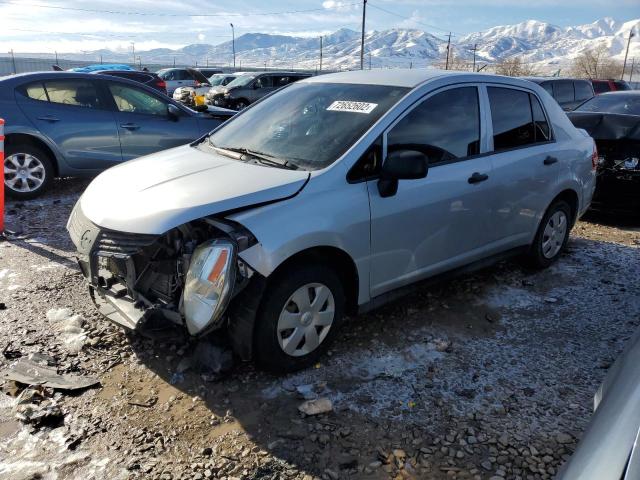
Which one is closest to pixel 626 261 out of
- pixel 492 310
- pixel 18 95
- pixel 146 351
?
pixel 492 310

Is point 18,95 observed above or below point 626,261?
above

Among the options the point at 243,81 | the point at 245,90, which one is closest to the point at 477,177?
the point at 245,90

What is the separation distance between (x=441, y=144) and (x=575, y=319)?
1.74 m

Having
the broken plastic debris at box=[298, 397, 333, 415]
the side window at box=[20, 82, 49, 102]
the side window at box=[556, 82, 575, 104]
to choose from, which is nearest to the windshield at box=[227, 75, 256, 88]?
the side window at box=[556, 82, 575, 104]

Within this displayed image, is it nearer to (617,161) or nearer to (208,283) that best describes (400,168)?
(208,283)

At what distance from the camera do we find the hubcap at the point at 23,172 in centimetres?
673

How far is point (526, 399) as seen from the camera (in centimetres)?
305

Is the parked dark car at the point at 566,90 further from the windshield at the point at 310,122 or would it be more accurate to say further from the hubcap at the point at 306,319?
the hubcap at the point at 306,319

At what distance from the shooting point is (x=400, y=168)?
10.4 feet

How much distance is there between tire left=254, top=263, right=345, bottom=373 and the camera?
2.91 metres

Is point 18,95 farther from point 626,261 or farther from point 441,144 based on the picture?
point 626,261

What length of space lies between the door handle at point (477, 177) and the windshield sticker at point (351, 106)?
918 mm

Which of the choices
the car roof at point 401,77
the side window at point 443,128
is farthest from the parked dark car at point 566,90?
the side window at point 443,128

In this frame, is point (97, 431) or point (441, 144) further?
point (441, 144)
